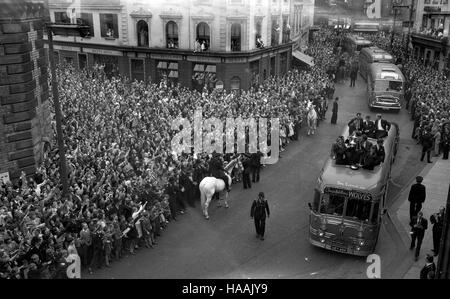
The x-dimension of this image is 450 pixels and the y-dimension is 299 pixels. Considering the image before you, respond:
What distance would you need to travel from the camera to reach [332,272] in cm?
1331

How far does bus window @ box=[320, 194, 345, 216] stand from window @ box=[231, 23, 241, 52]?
22.6 meters

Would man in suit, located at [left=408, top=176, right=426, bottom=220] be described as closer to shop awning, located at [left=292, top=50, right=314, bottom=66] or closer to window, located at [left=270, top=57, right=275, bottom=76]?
window, located at [left=270, top=57, right=275, bottom=76]

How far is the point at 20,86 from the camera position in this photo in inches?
663

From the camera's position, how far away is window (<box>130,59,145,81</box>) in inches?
1468

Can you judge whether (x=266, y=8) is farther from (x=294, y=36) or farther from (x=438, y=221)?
(x=438, y=221)

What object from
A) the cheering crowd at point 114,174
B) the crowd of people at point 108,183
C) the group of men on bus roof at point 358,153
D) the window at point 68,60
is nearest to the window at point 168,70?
the cheering crowd at point 114,174

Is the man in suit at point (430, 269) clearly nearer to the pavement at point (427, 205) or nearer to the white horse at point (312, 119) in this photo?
the pavement at point (427, 205)

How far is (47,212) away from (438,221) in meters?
11.3

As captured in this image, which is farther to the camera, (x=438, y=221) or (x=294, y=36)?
(x=294, y=36)

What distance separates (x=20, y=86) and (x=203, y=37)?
19662 millimetres

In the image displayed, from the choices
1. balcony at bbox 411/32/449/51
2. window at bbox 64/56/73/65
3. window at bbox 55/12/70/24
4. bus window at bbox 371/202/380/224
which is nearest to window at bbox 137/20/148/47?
window at bbox 55/12/70/24

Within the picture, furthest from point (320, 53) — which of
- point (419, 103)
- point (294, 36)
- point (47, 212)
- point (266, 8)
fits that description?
point (47, 212)

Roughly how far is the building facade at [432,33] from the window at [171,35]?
23.6 meters

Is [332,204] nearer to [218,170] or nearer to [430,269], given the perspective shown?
[430,269]
